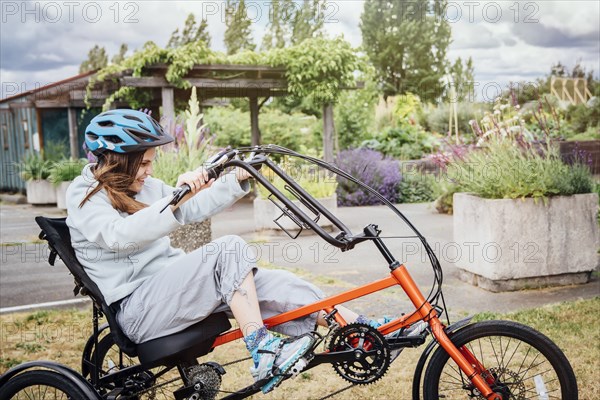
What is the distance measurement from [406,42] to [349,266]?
33081mm

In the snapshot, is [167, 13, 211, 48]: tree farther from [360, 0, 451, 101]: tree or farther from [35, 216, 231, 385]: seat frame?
[35, 216, 231, 385]: seat frame

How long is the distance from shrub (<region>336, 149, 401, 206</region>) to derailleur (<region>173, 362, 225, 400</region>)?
9.30m

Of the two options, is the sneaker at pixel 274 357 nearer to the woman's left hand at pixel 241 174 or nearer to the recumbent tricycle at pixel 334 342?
the recumbent tricycle at pixel 334 342

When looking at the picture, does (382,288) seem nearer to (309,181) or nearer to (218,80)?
(309,181)

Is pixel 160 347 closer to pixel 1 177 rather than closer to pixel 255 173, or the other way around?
pixel 255 173

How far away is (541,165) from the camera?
5668mm

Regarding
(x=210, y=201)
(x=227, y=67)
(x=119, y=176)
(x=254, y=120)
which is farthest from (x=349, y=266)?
(x=254, y=120)

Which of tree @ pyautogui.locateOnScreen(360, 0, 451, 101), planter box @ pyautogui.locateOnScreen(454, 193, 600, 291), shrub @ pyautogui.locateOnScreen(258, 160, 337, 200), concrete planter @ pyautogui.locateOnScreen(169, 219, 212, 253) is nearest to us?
planter box @ pyautogui.locateOnScreen(454, 193, 600, 291)

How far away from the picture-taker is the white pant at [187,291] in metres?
2.56

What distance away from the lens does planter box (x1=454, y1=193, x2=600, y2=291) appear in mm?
5582

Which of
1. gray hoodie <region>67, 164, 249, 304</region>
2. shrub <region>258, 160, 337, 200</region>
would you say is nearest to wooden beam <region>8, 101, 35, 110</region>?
shrub <region>258, 160, 337, 200</region>

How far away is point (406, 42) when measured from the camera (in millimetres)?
38062

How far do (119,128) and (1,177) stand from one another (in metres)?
18.2

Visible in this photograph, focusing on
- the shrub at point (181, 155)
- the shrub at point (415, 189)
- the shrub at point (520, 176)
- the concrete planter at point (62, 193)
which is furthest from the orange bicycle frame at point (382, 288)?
the concrete planter at point (62, 193)
